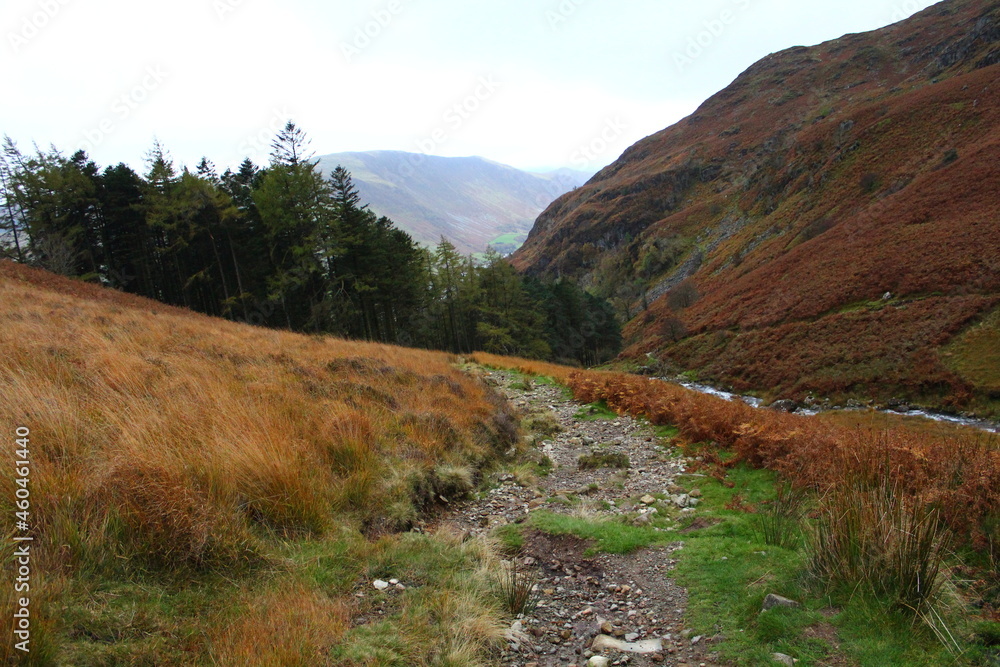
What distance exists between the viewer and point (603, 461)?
29.7 ft

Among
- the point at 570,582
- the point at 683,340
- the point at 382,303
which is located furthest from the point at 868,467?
the point at 683,340

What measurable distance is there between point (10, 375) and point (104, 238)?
134ft

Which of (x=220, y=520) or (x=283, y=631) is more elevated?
(x=220, y=520)

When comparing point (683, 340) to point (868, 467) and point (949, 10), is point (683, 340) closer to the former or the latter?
point (868, 467)

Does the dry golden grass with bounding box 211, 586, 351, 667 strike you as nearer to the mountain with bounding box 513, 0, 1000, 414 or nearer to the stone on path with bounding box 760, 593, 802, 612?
the stone on path with bounding box 760, 593, 802, 612

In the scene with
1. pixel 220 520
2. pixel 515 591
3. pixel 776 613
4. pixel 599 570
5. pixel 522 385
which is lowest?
pixel 599 570

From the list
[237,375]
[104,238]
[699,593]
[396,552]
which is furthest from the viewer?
[104,238]

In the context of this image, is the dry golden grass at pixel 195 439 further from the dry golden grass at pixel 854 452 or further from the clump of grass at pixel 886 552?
the dry golden grass at pixel 854 452

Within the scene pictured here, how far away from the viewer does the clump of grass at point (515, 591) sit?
13.3 feet

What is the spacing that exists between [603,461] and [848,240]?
3904cm

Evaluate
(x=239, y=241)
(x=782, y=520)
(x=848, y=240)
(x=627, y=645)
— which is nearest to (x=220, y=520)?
(x=627, y=645)

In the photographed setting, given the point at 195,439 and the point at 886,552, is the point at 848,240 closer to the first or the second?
the point at 886,552

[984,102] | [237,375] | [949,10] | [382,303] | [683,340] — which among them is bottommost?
[683,340]

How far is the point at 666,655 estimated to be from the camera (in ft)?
11.6
